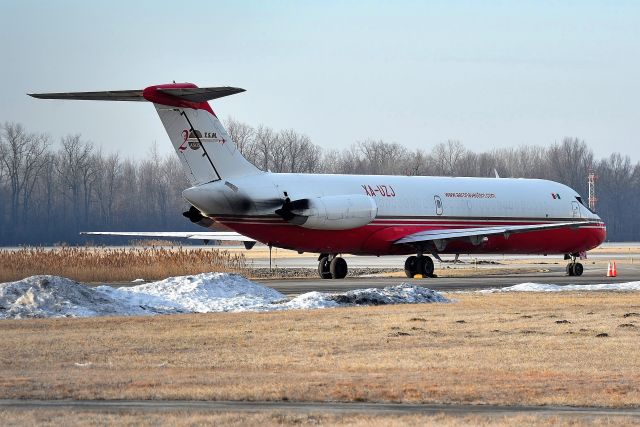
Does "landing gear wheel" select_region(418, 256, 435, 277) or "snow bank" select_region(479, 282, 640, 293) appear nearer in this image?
"snow bank" select_region(479, 282, 640, 293)

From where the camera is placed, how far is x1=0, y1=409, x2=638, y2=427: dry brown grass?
485 inches

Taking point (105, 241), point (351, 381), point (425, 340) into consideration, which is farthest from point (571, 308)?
point (105, 241)

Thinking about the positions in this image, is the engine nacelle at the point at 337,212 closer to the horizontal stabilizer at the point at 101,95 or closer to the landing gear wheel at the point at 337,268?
the landing gear wheel at the point at 337,268

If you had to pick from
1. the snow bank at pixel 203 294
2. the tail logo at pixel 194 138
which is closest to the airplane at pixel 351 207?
the tail logo at pixel 194 138

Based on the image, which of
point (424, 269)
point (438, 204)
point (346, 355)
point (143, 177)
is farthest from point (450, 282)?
point (143, 177)

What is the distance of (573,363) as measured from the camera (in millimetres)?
17766

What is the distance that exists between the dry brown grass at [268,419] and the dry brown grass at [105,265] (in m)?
30.0

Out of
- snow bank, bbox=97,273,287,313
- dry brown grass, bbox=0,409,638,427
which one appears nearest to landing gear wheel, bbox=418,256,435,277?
snow bank, bbox=97,273,287,313

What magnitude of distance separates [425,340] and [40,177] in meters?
122

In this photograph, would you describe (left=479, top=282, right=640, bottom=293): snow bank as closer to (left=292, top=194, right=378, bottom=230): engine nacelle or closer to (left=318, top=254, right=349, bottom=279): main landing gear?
(left=292, top=194, right=378, bottom=230): engine nacelle

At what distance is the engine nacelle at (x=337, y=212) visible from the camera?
137ft

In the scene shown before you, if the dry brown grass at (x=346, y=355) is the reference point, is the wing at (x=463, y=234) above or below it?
above

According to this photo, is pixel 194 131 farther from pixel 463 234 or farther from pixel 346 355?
pixel 346 355

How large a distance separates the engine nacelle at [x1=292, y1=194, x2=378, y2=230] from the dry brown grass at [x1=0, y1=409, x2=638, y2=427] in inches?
1130
